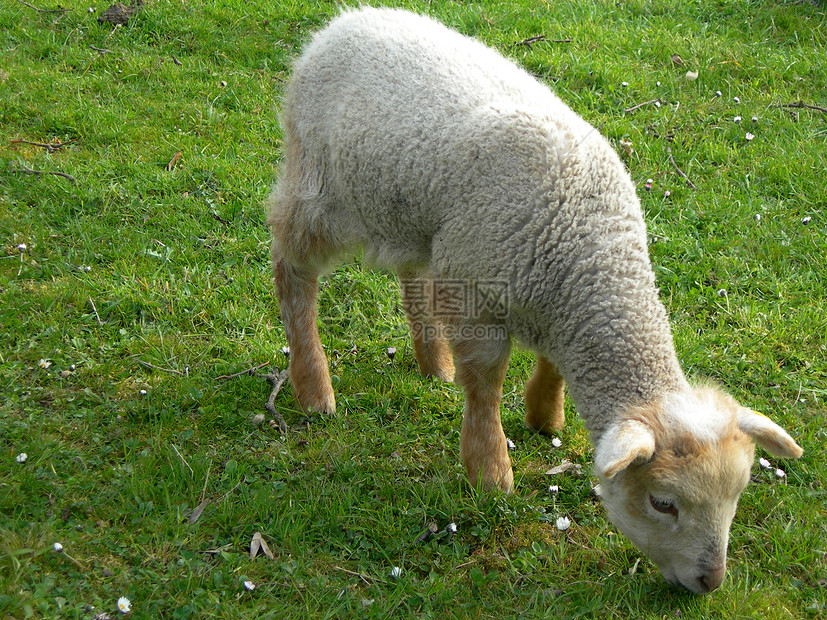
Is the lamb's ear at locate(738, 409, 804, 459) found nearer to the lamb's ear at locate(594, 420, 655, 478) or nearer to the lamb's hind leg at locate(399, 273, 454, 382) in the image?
the lamb's ear at locate(594, 420, 655, 478)

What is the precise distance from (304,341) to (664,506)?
219 centimetres

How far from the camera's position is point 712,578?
9.99ft

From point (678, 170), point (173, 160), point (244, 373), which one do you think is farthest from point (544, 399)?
point (173, 160)

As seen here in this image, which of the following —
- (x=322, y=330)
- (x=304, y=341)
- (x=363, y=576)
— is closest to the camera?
(x=363, y=576)

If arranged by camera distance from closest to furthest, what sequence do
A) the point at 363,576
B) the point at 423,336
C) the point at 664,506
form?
the point at 664,506 < the point at 363,576 < the point at 423,336

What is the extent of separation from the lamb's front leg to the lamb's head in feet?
2.23

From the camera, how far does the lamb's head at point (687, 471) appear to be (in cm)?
295

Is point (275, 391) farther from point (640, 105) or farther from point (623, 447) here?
point (640, 105)

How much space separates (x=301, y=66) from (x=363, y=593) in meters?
2.81

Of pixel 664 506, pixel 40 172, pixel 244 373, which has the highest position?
pixel 664 506

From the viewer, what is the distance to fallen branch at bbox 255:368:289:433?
14.1 feet

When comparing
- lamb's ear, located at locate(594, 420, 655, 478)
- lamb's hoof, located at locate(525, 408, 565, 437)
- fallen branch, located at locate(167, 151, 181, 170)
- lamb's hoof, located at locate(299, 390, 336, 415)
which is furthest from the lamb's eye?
fallen branch, located at locate(167, 151, 181, 170)

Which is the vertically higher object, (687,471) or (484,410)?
(687,471)

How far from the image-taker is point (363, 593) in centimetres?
340
